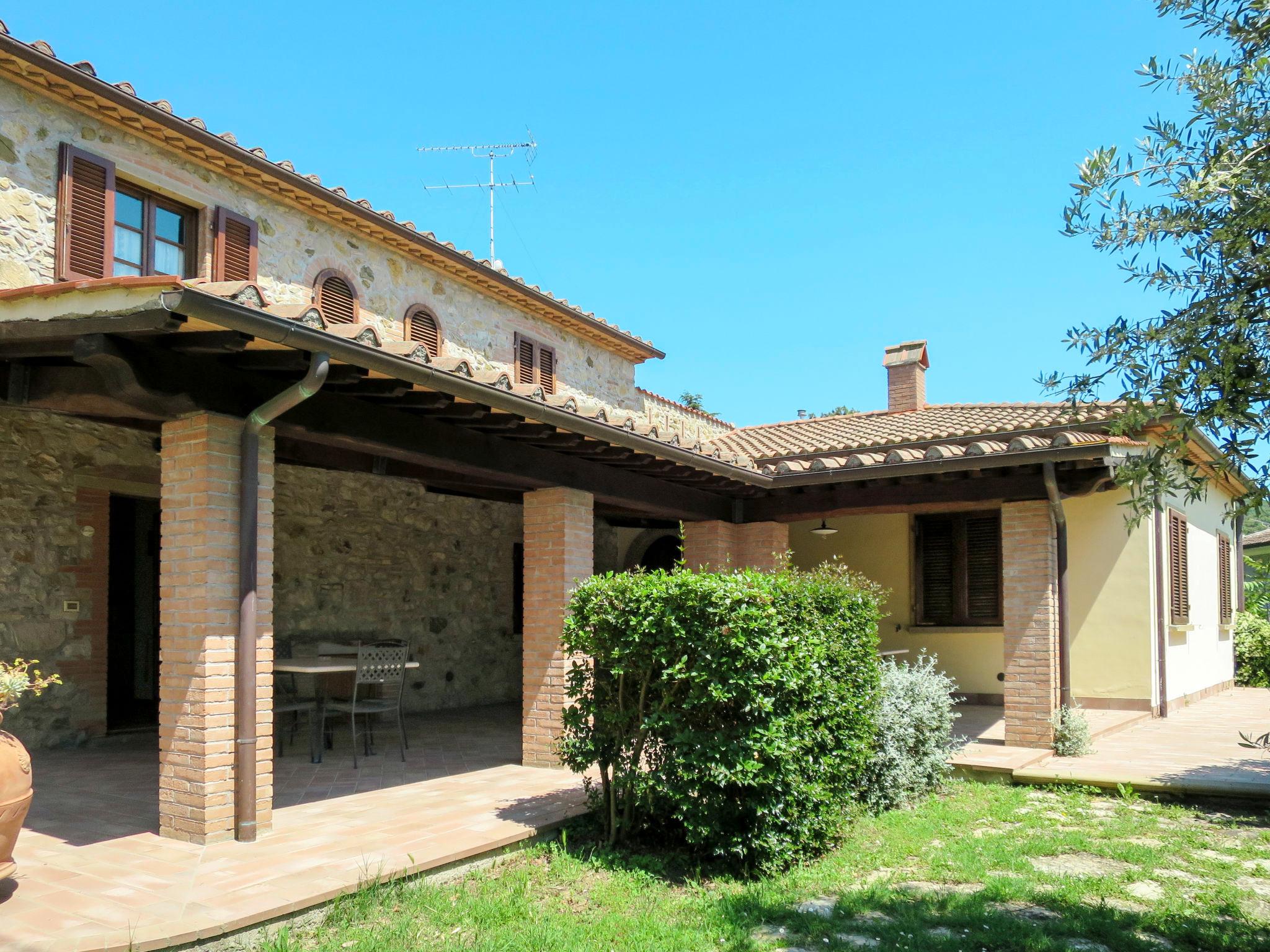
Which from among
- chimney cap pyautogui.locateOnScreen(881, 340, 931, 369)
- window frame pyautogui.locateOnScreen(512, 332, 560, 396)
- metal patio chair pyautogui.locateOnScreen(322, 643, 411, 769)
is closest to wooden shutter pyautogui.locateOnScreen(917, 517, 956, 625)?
chimney cap pyautogui.locateOnScreen(881, 340, 931, 369)

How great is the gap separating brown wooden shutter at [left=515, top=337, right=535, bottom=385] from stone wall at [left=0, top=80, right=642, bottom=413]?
13 cm

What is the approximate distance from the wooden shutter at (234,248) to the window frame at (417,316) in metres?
1.97

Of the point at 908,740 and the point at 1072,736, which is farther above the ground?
the point at 908,740

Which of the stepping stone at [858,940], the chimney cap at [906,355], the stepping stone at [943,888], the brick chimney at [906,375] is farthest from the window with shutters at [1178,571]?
the stepping stone at [858,940]

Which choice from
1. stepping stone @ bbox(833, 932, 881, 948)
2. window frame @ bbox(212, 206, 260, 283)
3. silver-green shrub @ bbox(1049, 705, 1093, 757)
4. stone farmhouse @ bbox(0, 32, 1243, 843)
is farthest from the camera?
window frame @ bbox(212, 206, 260, 283)

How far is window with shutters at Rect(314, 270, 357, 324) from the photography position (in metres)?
9.90

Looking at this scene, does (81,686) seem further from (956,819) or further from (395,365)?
(956,819)

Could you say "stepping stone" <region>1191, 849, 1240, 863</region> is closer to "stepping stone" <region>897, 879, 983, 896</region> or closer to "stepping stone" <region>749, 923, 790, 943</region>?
"stepping stone" <region>897, 879, 983, 896</region>

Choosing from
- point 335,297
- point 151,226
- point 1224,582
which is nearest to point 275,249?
point 335,297

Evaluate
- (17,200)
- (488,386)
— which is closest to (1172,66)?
(488,386)

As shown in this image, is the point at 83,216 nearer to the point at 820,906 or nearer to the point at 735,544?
the point at 735,544

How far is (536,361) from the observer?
13.1 m

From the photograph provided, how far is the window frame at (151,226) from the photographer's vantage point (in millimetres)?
8125

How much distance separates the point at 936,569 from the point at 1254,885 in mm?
7603
